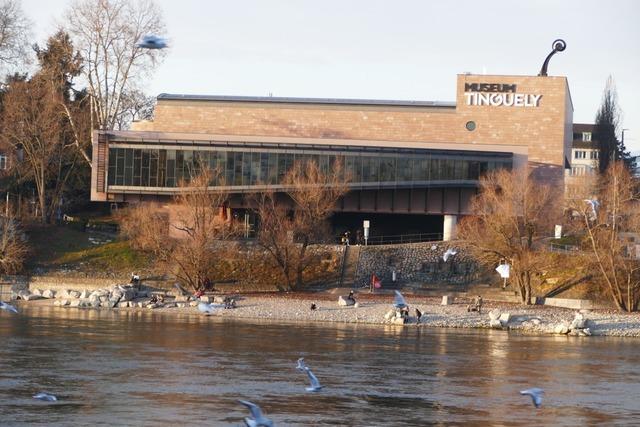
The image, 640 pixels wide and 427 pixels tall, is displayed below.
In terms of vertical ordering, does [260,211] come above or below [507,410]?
above

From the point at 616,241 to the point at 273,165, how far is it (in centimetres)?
2717

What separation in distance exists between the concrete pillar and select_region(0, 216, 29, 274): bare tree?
2991 cm

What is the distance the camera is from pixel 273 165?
280 ft

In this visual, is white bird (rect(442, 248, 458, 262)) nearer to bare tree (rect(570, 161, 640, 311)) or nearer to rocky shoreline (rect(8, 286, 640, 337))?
rocky shoreline (rect(8, 286, 640, 337))

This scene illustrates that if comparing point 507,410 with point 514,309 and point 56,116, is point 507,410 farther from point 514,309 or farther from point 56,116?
point 56,116

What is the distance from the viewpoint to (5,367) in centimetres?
4006

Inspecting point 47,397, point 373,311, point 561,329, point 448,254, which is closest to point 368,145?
point 448,254

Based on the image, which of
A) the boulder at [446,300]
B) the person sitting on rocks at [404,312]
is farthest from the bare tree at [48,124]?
the person sitting on rocks at [404,312]

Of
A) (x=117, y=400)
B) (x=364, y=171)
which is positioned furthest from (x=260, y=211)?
(x=117, y=400)

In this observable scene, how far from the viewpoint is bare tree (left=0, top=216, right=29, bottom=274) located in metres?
74.6

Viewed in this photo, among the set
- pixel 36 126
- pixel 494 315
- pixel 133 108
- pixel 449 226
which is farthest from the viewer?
pixel 133 108

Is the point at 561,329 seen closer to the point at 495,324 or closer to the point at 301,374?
the point at 495,324

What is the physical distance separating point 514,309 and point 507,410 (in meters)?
30.9

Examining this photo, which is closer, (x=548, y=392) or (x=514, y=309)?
(x=548, y=392)
